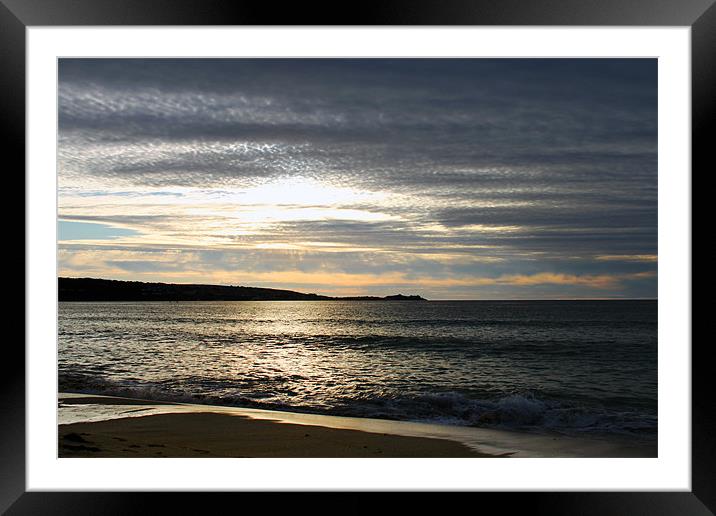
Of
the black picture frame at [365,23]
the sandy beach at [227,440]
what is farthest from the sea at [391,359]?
the black picture frame at [365,23]

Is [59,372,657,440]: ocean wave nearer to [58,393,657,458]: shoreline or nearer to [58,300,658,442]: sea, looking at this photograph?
[58,300,658,442]: sea

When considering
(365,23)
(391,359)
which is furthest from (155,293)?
(365,23)

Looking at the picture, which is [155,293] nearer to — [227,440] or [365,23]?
[227,440]

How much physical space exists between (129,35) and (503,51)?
136cm

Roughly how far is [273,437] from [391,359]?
881cm

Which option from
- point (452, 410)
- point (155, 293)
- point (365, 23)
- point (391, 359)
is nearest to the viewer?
point (365, 23)

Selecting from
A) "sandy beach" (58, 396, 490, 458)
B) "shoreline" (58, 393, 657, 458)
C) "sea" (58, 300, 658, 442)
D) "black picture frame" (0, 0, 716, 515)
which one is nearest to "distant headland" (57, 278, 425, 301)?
"sea" (58, 300, 658, 442)

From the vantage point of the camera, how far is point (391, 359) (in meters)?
12.8

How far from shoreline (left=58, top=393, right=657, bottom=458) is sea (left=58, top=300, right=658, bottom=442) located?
22.1 inches

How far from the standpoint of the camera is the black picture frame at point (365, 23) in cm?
180

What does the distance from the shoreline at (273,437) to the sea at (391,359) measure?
561 mm

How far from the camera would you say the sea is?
6277 millimetres

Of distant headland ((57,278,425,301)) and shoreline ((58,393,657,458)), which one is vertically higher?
distant headland ((57,278,425,301))
